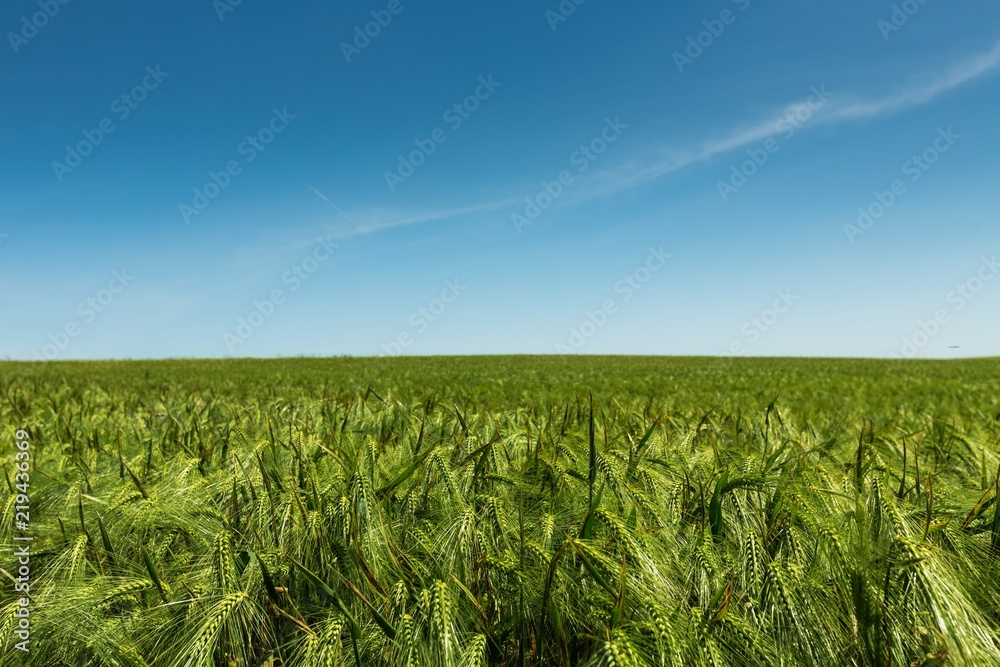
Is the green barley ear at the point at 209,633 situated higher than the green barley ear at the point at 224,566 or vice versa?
the green barley ear at the point at 224,566

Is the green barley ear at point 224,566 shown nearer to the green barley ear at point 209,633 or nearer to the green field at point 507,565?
the green field at point 507,565

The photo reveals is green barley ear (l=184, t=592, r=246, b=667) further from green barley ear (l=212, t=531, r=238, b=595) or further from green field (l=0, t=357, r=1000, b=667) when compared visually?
green barley ear (l=212, t=531, r=238, b=595)

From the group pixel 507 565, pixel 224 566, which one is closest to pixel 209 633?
pixel 224 566

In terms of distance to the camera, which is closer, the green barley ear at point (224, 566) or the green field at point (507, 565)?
the green field at point (507, 565)

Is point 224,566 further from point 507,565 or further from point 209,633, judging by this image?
point 507,565

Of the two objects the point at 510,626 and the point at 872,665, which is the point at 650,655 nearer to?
the point at 510,626

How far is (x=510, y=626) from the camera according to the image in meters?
1.82

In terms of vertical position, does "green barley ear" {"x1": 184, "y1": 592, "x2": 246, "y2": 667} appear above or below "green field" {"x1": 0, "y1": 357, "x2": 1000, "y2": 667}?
below

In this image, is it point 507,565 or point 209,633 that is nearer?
point 209,633

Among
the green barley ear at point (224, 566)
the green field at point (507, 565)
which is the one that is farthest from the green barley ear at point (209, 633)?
the green barley ear at point (224, 566)

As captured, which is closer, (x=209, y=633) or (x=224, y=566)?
(x=209, y=633)

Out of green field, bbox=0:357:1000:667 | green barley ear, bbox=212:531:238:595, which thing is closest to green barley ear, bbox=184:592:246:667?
green field, bbox=0:357:1000:667

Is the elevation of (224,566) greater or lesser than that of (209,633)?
greater

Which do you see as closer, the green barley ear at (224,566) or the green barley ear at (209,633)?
the green barley ear at (209,633)
